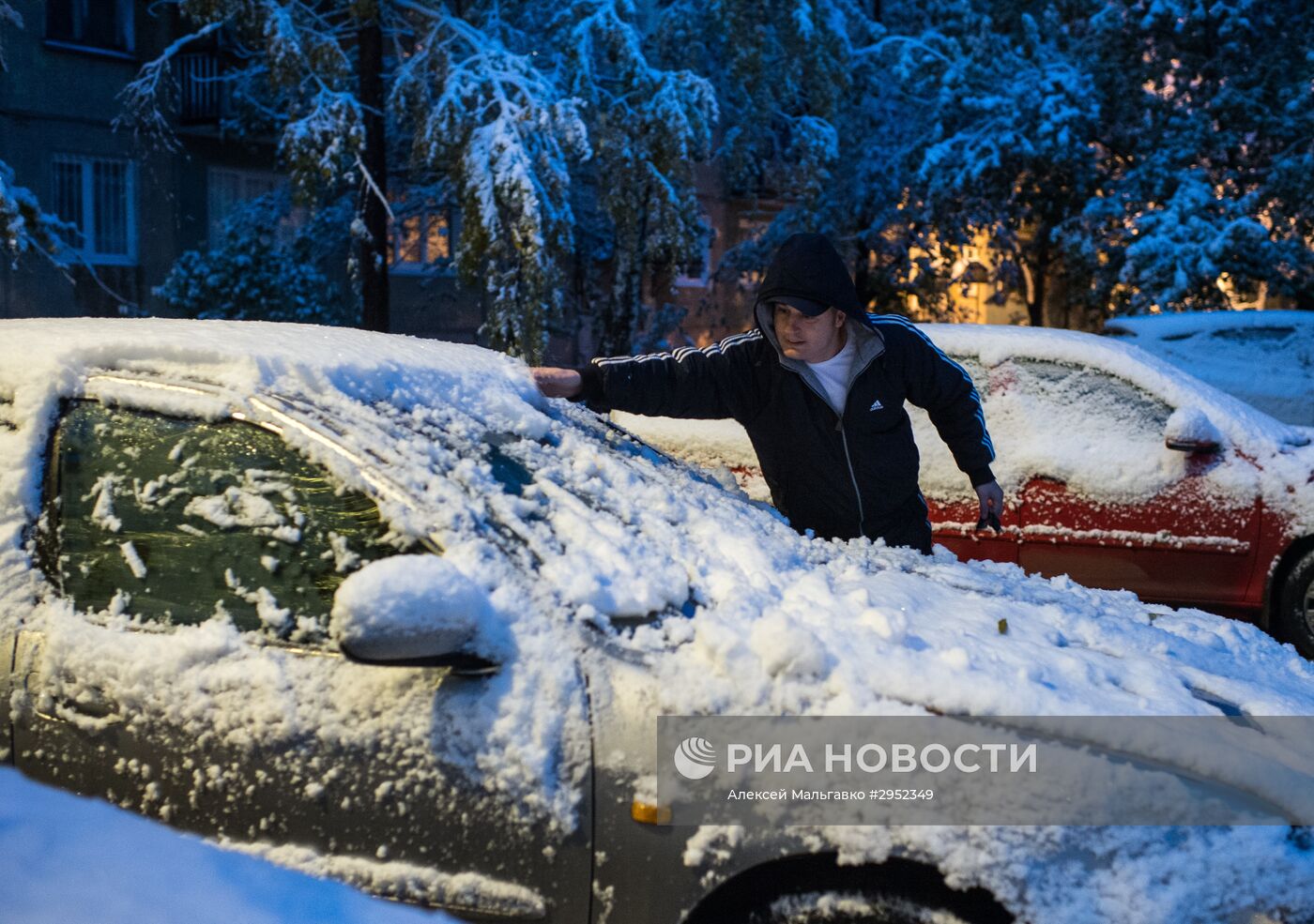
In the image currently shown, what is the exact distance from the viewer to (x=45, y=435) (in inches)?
99.3

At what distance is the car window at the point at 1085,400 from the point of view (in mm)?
5988

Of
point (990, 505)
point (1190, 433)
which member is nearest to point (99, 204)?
point (1190, 433)

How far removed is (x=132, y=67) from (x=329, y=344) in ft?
47.9

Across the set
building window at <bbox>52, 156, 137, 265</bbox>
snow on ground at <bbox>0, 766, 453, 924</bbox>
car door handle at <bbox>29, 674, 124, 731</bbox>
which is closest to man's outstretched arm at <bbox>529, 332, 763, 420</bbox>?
car door handle at <bbox>29, 674, 124, 731</bbox>

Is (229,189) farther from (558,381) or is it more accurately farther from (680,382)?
(558,381)

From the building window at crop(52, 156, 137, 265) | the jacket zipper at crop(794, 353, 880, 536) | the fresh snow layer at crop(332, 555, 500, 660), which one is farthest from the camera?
the building window at crop(52, 156, 137, 265)

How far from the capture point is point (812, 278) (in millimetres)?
3516

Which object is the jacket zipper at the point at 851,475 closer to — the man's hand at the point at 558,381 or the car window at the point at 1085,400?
the man's hand at the point at 558,381

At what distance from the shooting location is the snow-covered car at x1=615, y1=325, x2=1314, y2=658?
5.87 metres

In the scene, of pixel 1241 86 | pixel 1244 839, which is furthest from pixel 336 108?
pixel 1241 86

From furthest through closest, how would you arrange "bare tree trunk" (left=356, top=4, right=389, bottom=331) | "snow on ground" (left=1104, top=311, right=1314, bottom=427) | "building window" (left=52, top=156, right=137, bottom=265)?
"building window" (left=52, top=156, right=137, bottom=265) < "bare tree trunk" (left=356, top=4, right=389, bottom=331) < "snow on ground" (left=1104, top=311, right=1314, bottom=427)

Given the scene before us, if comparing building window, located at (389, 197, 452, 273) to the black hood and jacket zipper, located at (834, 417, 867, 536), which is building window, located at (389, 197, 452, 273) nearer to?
the black hood

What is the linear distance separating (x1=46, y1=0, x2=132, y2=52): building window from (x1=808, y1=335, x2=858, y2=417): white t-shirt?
560 inches

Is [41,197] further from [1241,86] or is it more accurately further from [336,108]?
[1241,86]
